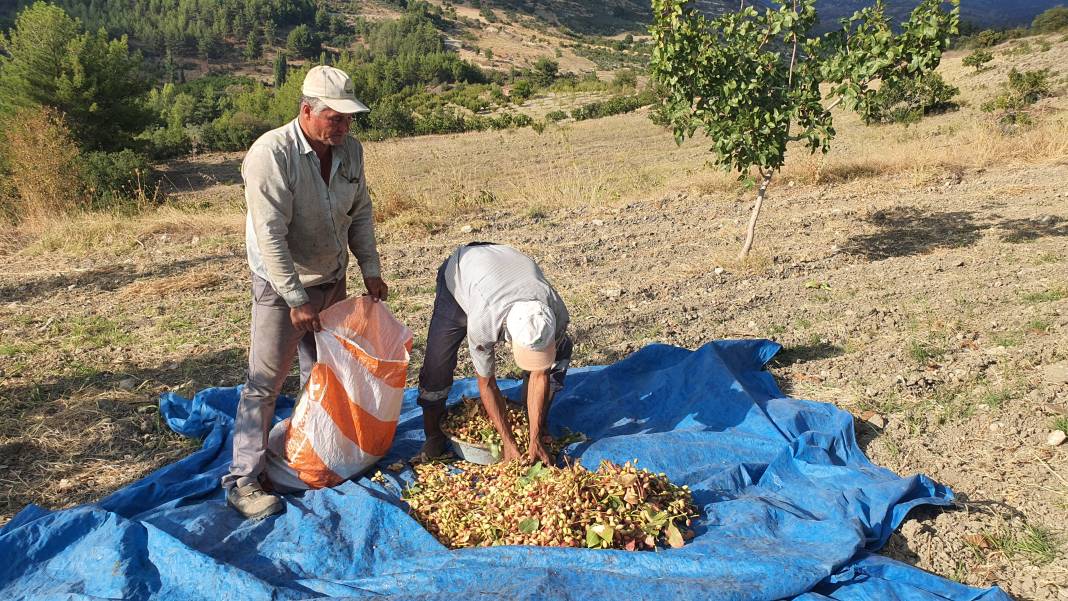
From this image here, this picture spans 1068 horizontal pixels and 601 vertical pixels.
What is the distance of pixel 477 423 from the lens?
3336 millimetres

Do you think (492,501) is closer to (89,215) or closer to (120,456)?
(120,456)

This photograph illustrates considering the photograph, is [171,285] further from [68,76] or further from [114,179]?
[68,76]

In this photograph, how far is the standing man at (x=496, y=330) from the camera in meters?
2.62

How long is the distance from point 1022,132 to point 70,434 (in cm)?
1216

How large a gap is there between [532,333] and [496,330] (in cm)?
22

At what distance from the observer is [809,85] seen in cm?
561

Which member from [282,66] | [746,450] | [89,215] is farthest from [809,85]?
[282,66]

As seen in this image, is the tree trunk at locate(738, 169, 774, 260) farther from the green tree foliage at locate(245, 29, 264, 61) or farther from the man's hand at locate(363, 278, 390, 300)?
the green tree foliage at locate(245, 29, 264, 61)

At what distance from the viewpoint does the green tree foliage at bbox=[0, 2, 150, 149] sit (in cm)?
1356

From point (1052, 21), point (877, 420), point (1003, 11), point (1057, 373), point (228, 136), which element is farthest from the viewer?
point (1003, 11)

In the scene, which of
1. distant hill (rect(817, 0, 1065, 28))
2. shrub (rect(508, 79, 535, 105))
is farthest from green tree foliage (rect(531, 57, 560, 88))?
distant hill (rect(817, 0, 1065, 28))

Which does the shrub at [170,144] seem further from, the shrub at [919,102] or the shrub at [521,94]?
the shrub at [919,102]

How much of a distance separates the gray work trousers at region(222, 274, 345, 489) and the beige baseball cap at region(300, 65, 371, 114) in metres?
0.74

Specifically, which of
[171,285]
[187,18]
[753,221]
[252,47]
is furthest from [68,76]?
[187,18]
